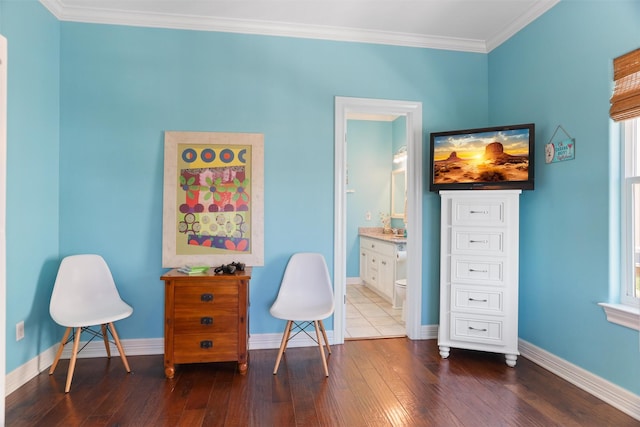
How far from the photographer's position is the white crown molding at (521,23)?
2635mm

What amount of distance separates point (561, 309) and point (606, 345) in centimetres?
37

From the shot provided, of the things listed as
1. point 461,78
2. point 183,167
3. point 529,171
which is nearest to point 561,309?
point 529,171

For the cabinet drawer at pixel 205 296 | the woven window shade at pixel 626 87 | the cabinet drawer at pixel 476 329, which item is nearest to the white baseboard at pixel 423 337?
the cabinet drawer at pixel 476 329

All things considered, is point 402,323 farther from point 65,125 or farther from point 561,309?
point 65,125

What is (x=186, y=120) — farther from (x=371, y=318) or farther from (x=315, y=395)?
(x=371, y=318)

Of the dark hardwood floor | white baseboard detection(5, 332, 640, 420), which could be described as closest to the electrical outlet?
white baseboard detection(5, 332, 640, 420)

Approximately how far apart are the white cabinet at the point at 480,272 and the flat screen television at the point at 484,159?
0.13 metres

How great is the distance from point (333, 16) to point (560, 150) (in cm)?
207

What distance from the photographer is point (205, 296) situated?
2.49 m

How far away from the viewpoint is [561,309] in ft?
8.34

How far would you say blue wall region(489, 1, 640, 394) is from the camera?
219 centimetres

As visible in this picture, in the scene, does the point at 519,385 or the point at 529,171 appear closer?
the point at 519,385

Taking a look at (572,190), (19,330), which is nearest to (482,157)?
(572,190)

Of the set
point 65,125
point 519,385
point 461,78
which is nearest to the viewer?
point 519,385
